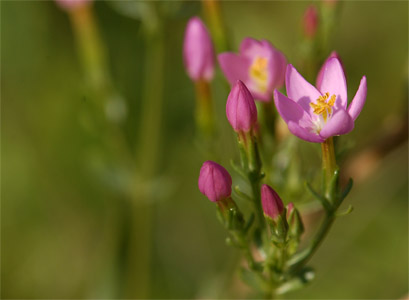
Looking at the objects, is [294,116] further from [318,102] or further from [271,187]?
[271,187]

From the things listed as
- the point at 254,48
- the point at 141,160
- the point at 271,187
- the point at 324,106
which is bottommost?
the point at 141,160

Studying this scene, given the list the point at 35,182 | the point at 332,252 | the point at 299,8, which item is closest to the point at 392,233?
the point at 332,252

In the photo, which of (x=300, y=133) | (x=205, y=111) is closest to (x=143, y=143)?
(x=205, y=111)

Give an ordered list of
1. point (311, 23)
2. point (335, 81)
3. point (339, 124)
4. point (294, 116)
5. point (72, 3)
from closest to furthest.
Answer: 1. point (339, 124)
2. point (294, 116)
3. point (335, 81)
4. point (311, 23)
5. point (72, 3)

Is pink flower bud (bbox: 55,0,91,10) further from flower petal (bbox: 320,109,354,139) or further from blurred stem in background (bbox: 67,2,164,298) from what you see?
flower petal (bbox: 320,109,354,139)

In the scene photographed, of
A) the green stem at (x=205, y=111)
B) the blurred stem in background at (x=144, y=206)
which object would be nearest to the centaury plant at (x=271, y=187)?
the green stem at (x=205, y=111)

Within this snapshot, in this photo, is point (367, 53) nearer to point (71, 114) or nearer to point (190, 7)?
point (190, 7)
